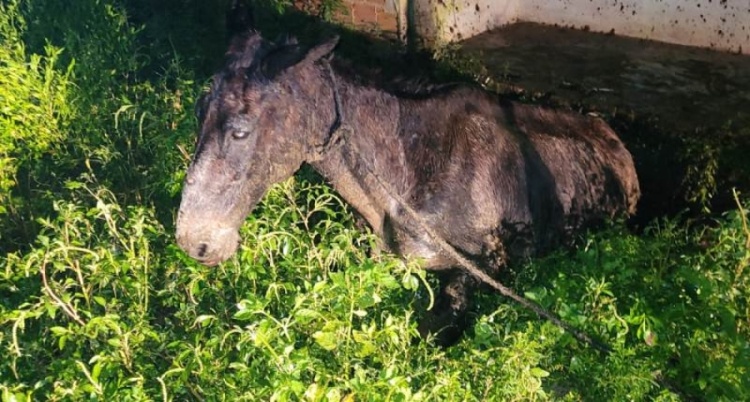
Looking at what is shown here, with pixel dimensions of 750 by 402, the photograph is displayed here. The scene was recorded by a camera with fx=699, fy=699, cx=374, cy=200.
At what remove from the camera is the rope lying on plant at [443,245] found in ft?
9.39

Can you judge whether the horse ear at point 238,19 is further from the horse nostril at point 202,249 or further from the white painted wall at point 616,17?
the white painted wall at point 616,17

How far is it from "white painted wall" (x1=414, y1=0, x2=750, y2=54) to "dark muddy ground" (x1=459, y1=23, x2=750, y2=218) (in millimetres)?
121

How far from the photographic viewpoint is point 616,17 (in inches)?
291

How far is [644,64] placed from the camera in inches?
266

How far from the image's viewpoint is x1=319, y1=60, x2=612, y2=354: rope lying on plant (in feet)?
9.39

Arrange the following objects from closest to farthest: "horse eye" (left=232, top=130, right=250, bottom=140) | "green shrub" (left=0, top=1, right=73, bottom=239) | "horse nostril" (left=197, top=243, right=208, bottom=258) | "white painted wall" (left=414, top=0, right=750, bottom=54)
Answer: "horse eye" (left=232, top=130, right=250, bottom=140)
"horse nostril" (left=197, top=243, right=208, bottom=258)
"green shrub" (left=0, top=1, right=73, bottom=239)
"white painted wall" (left=414, top=0, right=750, bottom=54)

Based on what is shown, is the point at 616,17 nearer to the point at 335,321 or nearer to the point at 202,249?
the point at 202,249

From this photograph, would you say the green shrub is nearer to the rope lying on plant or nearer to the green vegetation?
the green vegetation

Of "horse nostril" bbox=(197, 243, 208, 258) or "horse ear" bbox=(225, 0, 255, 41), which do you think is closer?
"horse nostril" bbox=(197, 243, 208, 258)

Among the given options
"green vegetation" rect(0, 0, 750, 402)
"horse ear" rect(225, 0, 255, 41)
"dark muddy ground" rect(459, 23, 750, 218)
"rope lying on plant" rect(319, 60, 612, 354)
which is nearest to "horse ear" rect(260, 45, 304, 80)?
"rope lying on plant" rect(319, 60, 612, 354)

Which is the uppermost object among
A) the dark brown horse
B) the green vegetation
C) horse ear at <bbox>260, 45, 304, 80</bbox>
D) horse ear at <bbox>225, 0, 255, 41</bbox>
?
horse ear at <bbox>225, 0, 255, 41</bbox>

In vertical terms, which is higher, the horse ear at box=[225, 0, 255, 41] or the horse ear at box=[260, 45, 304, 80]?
the horse ear at box=[225, 0, 255, 41]

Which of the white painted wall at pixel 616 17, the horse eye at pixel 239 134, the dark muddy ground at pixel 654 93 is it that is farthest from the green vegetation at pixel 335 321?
the white painted wall at pixel 616 17

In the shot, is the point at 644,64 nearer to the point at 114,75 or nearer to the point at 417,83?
the point at 417,83
